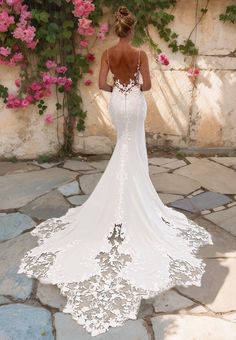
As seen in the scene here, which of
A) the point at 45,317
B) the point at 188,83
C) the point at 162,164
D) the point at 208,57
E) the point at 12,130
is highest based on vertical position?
the point at 208,57

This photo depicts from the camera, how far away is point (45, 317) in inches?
116

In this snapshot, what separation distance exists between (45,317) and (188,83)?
3983 millimetres

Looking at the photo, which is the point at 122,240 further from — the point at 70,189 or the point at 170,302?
the point at 70,189

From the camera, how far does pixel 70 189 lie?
4934mm

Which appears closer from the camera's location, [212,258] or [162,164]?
[212,258]

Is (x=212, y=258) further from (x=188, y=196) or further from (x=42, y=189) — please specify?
(x=42, y=189)

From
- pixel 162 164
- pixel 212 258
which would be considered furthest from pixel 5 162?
pixel 212 258

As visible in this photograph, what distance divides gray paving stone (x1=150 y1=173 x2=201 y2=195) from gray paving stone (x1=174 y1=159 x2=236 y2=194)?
12 cm

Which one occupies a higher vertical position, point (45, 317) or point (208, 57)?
point (208, 57)

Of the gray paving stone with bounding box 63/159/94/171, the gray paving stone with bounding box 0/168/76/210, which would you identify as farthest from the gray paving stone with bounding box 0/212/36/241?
the gray paving stone with bounding box 63/159/94/171

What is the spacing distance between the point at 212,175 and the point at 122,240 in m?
2.29

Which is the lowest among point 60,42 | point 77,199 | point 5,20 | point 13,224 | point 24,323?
point 24,323

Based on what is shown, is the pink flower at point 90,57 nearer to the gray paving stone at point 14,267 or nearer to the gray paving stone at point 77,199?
the gray paving stone at point 77,199

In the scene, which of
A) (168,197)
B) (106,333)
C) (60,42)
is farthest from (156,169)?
(106,333)
